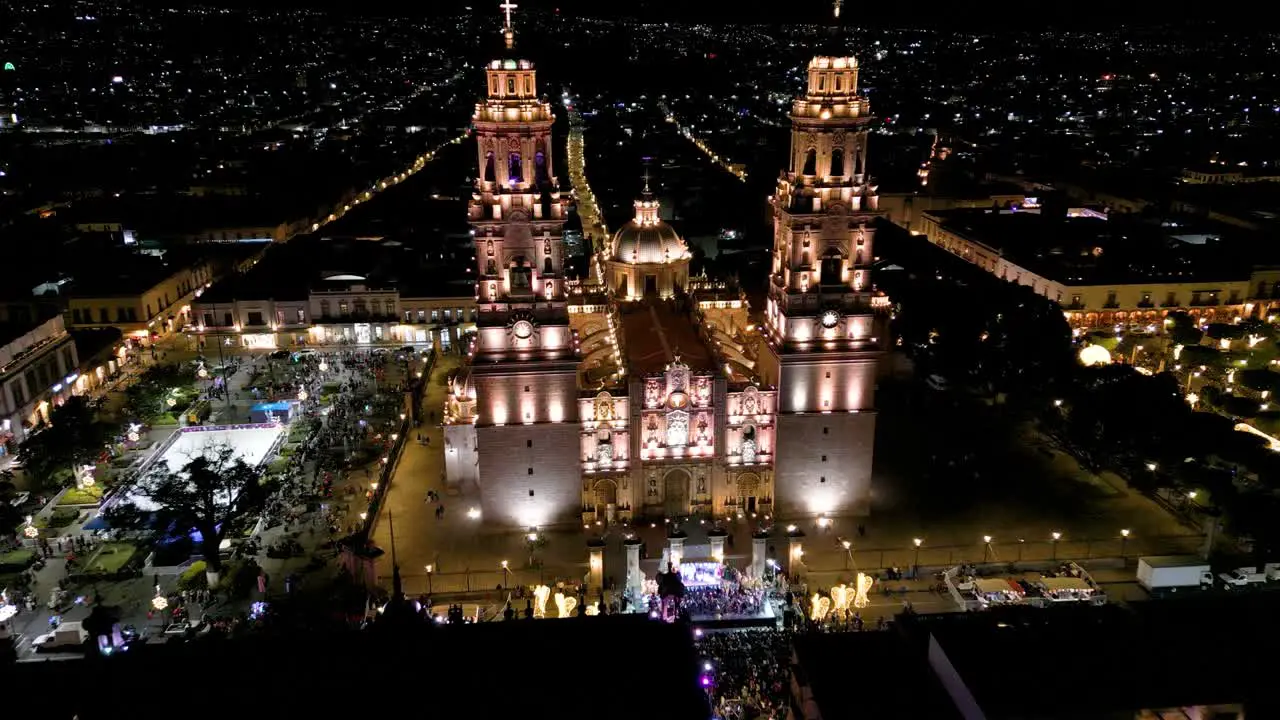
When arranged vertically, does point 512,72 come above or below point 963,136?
above

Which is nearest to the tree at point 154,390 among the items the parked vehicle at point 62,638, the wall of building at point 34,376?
the wall of building at point 34,376

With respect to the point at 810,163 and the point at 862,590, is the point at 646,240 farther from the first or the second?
the point at 862,590

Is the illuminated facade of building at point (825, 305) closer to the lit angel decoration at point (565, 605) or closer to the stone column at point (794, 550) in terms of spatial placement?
the stone column at point (794, 550)

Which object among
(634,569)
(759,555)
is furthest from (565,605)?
(759,555)

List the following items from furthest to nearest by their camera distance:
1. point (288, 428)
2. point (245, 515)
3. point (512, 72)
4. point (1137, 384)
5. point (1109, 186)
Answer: point (1109, 186), point (288, 428), point (1137, 384), point (245, 515), point (512, 72)

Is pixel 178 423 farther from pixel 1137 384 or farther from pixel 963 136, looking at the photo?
pixel 963 136

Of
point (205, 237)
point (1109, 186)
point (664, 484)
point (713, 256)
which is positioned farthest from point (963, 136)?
point (664, 484)
